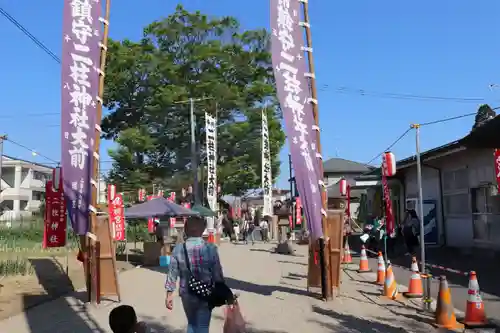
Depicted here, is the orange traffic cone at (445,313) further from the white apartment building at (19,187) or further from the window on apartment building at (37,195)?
the window on apartment building at (37,195)

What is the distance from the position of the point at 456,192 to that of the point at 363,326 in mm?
13519

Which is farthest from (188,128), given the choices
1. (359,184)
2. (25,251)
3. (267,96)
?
(25,251)

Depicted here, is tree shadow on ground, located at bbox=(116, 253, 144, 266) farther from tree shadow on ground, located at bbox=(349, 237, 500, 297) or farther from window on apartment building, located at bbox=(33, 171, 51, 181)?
window on apartment building, located at bbox=(33, 171, 51, 181)

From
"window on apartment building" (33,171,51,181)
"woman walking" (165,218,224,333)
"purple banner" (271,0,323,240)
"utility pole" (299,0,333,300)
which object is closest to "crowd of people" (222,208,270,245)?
"utility pole" (299,0,333,300)

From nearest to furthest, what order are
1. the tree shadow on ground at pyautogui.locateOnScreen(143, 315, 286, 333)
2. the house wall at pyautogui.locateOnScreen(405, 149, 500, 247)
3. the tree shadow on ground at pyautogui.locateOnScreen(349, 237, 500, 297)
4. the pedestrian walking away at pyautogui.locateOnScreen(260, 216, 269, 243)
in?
the tree shadow on ground at pyautogui.locateOnScreen(143, 315, 286, 333), the tree shadow on ground at pyautogui.locateOnScreen(349, 237, 500, 297), the house wall at pyautogui.locateOnScreen(405, 149, 500, 247), the pedestrian walking away at pyautogui.locateOnScreen(260, 216, 269, 243)

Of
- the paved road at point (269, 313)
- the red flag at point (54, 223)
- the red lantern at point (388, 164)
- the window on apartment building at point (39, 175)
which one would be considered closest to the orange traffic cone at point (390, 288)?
the paved road at point (269, 313)

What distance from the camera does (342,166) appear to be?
182 feet

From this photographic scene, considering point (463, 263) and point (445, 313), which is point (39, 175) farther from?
point (445, 313)

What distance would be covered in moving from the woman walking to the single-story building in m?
11.5

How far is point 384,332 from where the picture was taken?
7031 mm

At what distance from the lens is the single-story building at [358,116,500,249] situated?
16734 millimetres

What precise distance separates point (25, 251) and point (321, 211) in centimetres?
1313

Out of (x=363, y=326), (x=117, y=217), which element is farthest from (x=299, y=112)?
(x=117, y=217)

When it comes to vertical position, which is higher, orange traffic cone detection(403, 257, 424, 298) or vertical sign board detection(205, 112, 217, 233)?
vertical sign board detection(205, 112, 217, 233)
